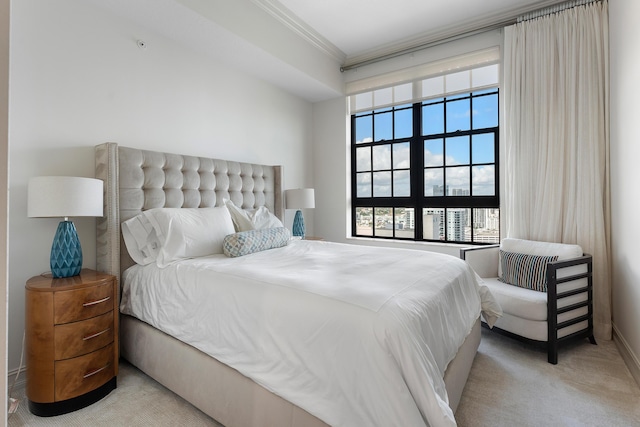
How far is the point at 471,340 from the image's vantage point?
198 cm

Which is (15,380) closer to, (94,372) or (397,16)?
(94,372)

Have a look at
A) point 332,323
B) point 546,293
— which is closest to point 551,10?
point 546,293

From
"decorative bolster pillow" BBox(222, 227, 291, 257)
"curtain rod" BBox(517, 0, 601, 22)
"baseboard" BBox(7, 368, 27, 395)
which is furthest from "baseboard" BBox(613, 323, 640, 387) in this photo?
"baseboard" BBox(7, 368, 27, 395)

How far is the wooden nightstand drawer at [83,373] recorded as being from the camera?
1.70 metres

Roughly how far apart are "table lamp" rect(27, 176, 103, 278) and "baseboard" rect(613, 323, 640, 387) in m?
3.55

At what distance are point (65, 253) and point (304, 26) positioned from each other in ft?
10.2

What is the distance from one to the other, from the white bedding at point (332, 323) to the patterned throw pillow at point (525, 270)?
0.83 m

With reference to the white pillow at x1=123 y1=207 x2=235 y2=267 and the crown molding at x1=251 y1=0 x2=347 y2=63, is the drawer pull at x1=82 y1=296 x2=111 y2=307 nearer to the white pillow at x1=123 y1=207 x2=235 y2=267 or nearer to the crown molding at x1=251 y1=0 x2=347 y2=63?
the white pillow at x1=123 y1=207 x2=235 y2=267

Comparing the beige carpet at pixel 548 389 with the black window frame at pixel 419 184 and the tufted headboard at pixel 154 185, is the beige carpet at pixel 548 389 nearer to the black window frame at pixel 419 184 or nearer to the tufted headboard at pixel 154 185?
the black window frame at pixel 419 184

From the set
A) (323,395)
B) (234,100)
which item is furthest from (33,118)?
(323,395)

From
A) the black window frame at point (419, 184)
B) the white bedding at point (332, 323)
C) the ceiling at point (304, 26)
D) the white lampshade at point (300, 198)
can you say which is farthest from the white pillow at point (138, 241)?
the black window frame at point (419, 184)

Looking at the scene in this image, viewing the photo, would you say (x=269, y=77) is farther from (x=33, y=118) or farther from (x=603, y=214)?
(x=603, y=214)

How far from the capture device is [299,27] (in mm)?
3441

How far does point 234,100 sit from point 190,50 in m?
0.63
